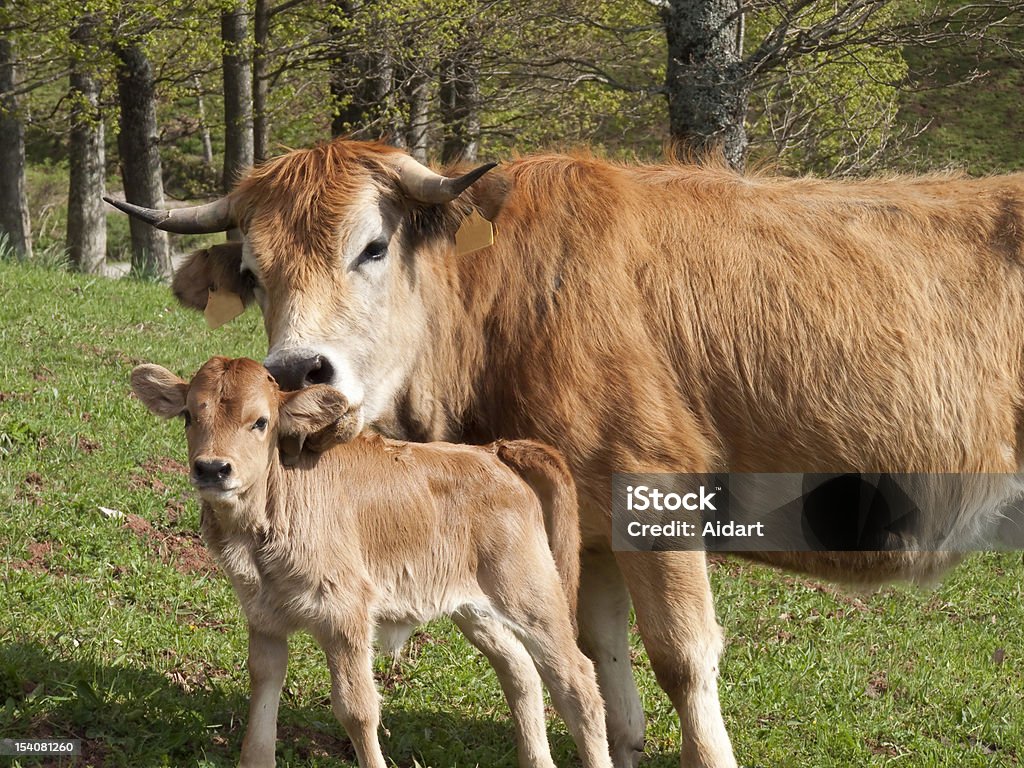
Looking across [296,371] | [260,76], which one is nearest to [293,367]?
[296,371]

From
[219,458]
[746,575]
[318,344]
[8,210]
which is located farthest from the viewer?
[8,210]

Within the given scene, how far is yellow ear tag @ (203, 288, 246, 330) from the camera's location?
214 inches

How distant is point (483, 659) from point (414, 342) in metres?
2.11

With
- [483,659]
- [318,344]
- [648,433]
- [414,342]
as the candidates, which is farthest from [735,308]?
[483,659]

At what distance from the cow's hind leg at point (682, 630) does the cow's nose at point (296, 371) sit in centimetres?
154

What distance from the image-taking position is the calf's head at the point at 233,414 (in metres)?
3.93

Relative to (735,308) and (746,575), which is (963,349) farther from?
(746,575)

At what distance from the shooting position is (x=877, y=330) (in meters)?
5.27

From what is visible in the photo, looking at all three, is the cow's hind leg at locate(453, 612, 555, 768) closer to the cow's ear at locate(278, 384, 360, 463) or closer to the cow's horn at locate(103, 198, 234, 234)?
the cow's ear at locate(278, 384, 360, 463)

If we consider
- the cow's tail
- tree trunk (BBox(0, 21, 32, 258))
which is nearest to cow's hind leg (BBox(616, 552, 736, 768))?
the cow's tail

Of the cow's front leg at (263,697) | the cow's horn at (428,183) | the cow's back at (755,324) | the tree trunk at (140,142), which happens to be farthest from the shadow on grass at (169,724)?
the tree trunk at (140,142)

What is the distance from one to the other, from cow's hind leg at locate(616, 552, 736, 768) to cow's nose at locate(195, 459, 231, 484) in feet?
6.06

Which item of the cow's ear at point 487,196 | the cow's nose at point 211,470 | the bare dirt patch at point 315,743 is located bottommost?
the bare dirt patch at point 315,743

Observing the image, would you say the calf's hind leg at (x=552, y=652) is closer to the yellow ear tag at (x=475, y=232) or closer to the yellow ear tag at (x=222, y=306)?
the yellow ear tag at (x=475, y=232)
